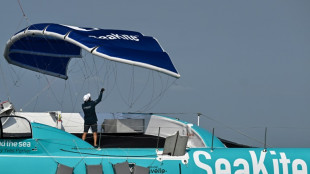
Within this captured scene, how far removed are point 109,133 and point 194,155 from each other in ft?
20.0

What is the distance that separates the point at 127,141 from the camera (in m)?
13.0

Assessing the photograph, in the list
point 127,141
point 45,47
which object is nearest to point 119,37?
point 127,141

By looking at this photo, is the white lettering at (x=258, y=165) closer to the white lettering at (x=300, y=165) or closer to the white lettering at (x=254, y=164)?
the white lettering at (x=254, y=164)

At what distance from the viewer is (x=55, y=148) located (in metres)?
8.84

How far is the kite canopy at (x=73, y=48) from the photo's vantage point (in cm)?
1255

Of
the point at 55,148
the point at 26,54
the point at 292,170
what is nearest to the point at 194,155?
the point at 292,170

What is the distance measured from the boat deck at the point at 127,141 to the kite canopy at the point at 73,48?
2.00m

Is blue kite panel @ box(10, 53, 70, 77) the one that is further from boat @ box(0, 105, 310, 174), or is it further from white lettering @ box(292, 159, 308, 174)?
white lettering @ box(292, 159, 308, 174)

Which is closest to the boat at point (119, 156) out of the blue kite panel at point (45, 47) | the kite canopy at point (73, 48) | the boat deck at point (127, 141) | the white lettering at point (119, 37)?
the boat deck at point (127, 141)

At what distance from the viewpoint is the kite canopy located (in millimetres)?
12555

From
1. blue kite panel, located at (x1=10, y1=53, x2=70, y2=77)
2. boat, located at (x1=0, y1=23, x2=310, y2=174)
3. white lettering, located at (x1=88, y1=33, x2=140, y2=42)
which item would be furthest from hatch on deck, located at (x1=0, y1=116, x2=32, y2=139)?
blue kite panel, located at (x1=10, y1=53, x2=70, y2=77)

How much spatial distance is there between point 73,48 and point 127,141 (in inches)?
240

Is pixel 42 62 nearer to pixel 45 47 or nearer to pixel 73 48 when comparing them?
pixel 45 47

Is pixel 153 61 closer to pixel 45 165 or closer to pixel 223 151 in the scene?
pixel 223 151
